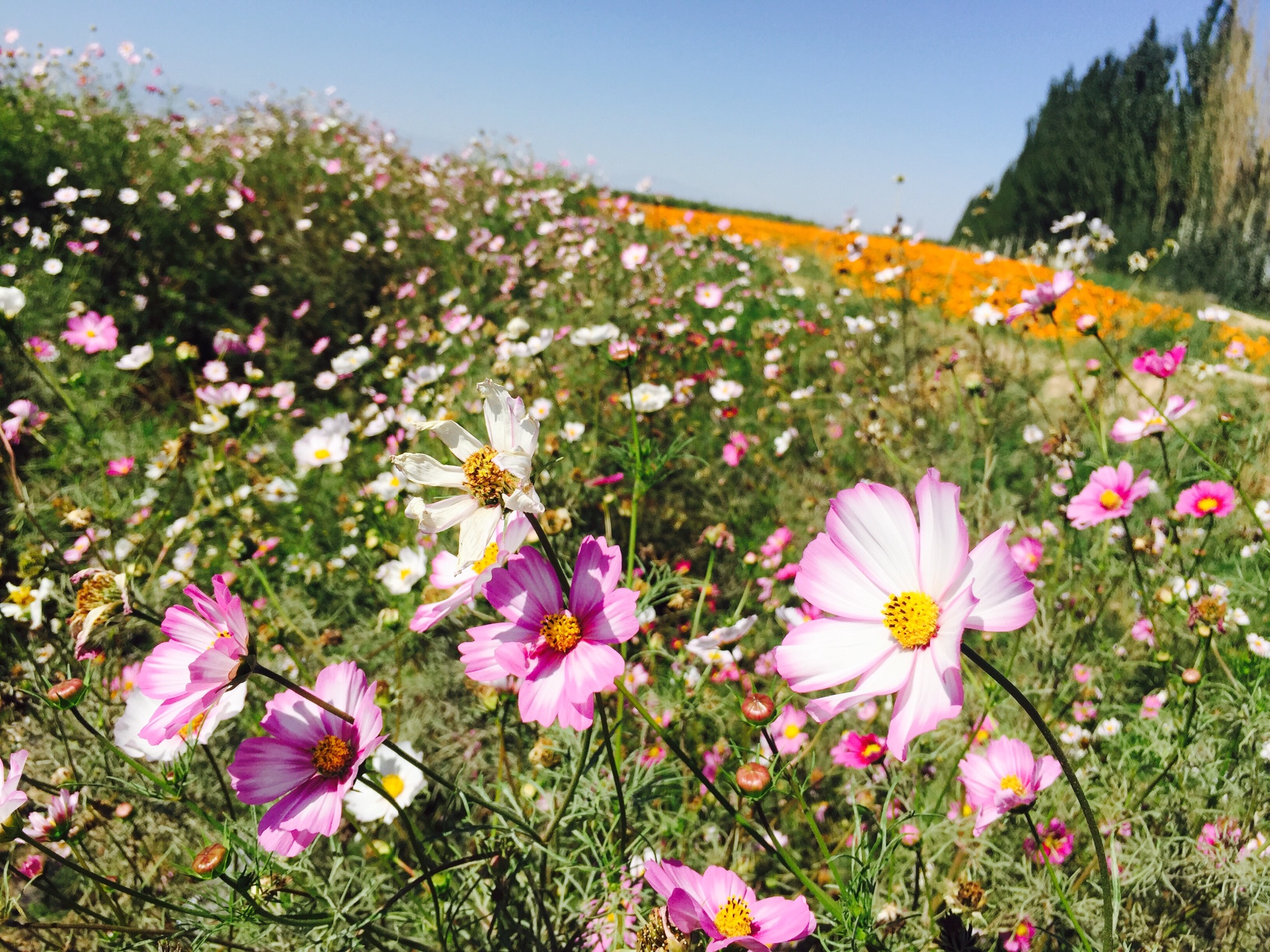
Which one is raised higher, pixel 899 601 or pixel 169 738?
pixel 899 601

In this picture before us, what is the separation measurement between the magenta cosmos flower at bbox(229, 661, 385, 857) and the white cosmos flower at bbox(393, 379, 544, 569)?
166 millimetres

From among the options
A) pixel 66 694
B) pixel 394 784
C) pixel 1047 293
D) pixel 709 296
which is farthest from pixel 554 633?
pixel 709 296

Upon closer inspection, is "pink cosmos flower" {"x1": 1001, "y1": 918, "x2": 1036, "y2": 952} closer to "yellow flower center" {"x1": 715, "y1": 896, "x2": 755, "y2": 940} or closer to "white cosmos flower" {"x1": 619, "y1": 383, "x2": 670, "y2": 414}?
"yellow flower center" {"x1": 715, "y1": 896, "x2": 755, "y2": 940}

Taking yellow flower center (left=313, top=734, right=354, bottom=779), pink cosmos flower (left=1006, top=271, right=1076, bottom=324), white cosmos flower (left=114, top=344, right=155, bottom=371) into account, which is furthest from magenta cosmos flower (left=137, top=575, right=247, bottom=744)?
white cosmos flower (left=114, top=344, right=155, bottom=371)

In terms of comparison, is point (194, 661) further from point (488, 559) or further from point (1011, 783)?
point (1011, 783)

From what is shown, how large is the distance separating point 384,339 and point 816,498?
2.40 metres

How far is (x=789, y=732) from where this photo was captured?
1281mm

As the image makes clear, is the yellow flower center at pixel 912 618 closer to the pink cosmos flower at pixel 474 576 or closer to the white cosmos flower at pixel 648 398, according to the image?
the pink cosmos flower at pixel 474 576

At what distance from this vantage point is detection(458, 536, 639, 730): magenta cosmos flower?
60 centimetres

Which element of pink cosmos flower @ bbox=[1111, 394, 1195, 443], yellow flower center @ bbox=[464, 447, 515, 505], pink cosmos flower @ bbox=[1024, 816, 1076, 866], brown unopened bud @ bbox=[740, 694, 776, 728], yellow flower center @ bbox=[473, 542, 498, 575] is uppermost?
pink cosmos flower @ bbox=[1111, 394, 1195, 443]

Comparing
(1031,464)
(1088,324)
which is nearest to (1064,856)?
(1088,324)

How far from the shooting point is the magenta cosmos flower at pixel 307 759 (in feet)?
1.99

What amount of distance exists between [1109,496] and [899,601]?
0.85 meters

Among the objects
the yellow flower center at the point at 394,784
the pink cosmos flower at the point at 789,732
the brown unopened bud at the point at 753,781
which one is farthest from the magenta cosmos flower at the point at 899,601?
the yellow flower center at the point at 394,784
